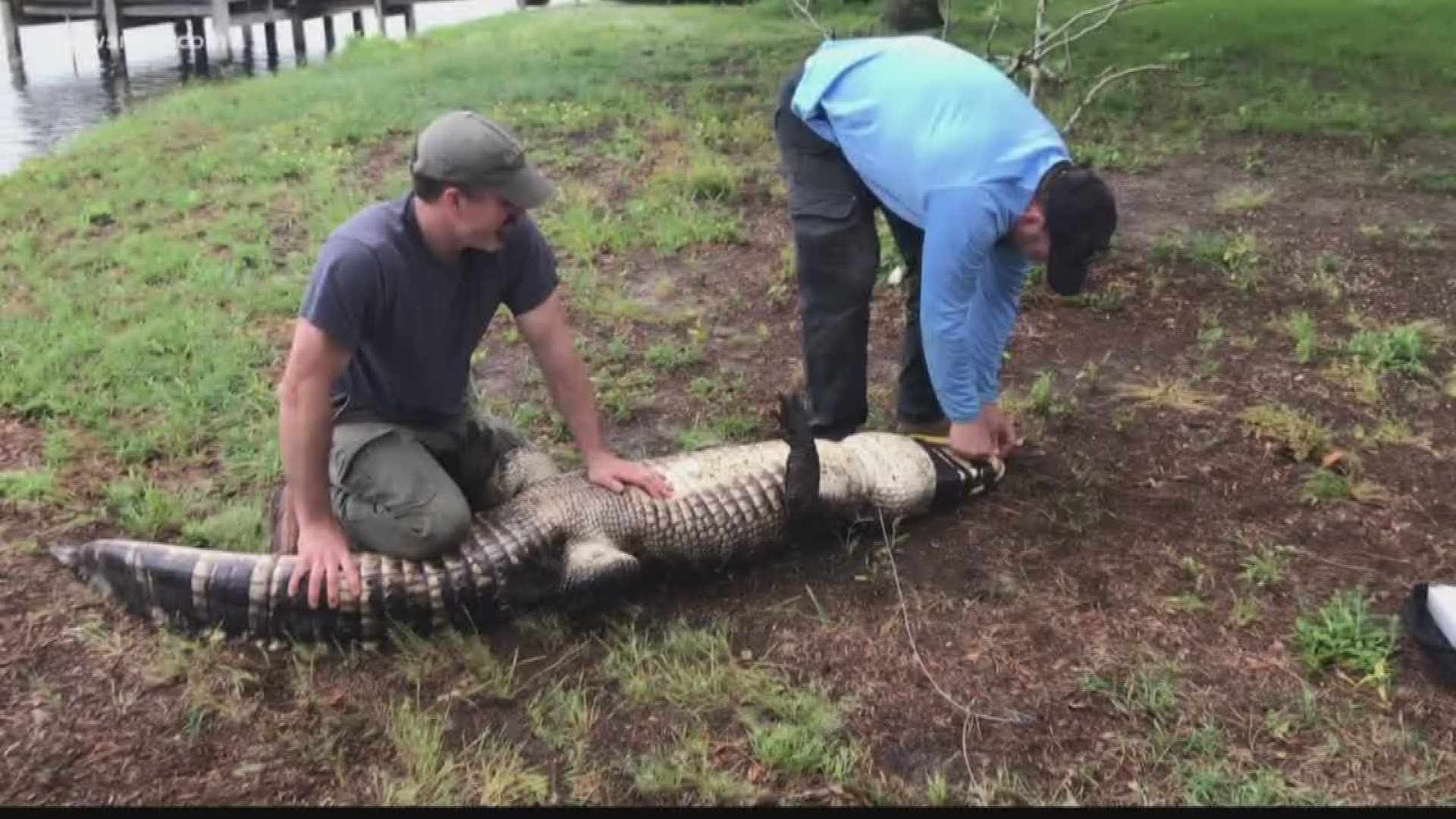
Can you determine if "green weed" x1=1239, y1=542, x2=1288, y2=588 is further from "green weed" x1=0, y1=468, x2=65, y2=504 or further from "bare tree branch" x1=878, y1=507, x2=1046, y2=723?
"green weed" x1=0, y1=468, x2=65, y2=504

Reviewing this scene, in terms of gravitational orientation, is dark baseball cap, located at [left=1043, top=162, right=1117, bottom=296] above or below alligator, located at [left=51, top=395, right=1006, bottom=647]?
above

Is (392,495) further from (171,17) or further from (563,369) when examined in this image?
(171,17)

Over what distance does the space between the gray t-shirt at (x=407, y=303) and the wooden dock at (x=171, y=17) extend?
1965cm

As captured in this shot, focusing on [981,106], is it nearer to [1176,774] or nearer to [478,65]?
[1176,774]

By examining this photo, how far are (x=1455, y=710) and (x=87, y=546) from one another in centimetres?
411

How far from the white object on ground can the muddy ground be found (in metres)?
0.12

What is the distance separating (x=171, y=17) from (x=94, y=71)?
5.63 ft

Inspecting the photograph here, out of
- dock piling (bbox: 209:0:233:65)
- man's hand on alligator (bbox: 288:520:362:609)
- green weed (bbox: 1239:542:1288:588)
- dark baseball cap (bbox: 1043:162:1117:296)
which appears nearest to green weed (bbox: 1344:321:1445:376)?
green weed (bbox: 1239:542:1288:588)

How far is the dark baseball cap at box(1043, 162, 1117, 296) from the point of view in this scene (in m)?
3.39

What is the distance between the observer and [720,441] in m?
4.93

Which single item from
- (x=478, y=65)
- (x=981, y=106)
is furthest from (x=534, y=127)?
(x=981, y=106)

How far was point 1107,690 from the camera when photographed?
11.1 ft

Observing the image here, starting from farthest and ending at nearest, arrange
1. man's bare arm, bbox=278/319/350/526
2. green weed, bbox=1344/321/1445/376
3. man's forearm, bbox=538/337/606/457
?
1. green weed, bbox=1344/321/1445/376
2. man's forearm, bbox=538/337/606/457
3. man's bare arm, bbox=278/319/350/526

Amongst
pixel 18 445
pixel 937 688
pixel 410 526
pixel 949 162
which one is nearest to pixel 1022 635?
pixel 937 688
